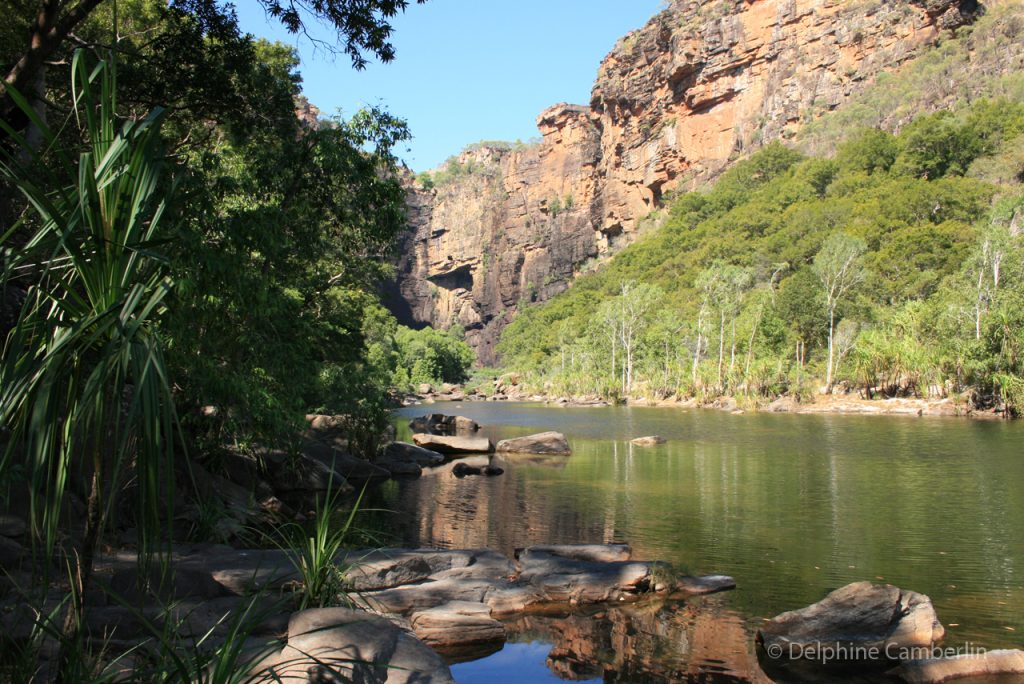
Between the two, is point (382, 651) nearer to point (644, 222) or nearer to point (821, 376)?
point (821, 376)

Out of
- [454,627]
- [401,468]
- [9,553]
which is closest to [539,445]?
[401,468]

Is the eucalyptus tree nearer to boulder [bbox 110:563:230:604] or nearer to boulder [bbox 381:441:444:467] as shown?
boulder [bbox 381:441:444:467]

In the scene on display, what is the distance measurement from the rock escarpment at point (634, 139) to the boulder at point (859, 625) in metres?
59.7

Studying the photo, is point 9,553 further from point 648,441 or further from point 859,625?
point 648,441

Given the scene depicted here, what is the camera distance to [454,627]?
6.76 m

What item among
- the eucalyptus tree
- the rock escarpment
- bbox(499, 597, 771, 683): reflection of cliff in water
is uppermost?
the rock escarpment

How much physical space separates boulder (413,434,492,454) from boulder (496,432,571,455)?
62cm

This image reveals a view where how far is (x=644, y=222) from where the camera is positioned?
369ft

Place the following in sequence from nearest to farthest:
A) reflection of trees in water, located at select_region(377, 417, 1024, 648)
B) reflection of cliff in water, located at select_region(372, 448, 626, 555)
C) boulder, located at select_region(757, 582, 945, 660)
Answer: boulder, located at select_region(757, 582, 945, 660), reflection of trees in water, located at select_region(377, 417, 1024, 648), reflection of cliff in water, located at select_region(372, 448, 626, 555)

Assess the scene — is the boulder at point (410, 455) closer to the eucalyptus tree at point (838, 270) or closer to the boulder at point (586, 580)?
the boulder at point (586, 580)

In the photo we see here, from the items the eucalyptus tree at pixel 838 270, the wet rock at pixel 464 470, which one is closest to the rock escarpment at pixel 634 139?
the eucalyptus tree at pixel 838 270

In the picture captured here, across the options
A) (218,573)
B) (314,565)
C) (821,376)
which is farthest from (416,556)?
(821,376)

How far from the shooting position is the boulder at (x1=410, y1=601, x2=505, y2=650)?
664 centimetres

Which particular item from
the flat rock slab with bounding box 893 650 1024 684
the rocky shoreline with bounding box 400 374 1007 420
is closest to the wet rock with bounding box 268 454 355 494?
the flat rock slab with bounding box 893 650 1024 684
